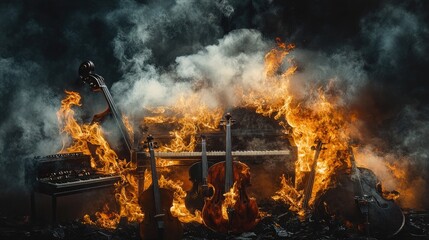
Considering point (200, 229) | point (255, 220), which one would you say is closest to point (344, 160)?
point (255, 220)

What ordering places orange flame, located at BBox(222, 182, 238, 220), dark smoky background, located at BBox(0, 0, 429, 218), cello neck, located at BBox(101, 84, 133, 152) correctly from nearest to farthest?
orange flame, located at BBox(222, 182, 238, 220), cello neck, located at BBox(101, 84, 133, 152), dark smoky background, located at BBox(0, 0, 429, 218)

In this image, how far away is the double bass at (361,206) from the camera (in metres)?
6.50

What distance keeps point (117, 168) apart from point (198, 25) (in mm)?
5582

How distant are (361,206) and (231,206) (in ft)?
7.71

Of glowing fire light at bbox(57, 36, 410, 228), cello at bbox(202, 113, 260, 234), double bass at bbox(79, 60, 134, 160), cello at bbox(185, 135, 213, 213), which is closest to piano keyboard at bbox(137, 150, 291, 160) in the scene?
glowing fire light at bbox(57, 36, 410, 228)

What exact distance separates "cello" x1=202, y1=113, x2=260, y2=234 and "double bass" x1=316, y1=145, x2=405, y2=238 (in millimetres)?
1796

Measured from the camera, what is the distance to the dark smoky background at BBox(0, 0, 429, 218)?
974 centimetres

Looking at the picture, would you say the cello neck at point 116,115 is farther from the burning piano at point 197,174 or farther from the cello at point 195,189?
the cello at point 195,189

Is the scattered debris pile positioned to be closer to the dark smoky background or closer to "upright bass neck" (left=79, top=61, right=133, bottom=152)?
"upright bass neck" (left=79, top=61, right=133, bottom=152)

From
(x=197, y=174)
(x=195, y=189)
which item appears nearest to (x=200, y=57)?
(x=197, y=174)

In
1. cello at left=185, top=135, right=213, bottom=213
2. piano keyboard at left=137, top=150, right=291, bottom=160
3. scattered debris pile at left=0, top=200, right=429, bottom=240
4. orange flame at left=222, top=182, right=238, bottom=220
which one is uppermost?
piano keyboard at left=137, top=150, right=291, bottom=160

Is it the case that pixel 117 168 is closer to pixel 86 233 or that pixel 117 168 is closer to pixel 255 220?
pixel 86 233

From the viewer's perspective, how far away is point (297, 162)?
885cm

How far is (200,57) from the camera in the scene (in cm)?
1108
